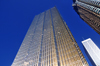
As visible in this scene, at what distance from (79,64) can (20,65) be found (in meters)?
27.9

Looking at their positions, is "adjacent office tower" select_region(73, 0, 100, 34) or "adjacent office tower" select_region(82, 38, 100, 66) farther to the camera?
"adjacent office tower" select_region(82, 38, 100, 66)

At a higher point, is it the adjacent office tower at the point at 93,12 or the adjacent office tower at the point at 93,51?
the adjacent office tower at the point at 93,12

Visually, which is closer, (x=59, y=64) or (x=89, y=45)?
(x=59, y=64)

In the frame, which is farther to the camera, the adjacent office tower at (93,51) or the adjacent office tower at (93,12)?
the adjacent office tower at (93,51)

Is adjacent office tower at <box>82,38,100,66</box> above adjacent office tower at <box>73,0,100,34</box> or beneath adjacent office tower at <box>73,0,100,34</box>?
beneath

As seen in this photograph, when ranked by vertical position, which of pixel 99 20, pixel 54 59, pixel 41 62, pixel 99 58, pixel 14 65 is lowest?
pixel 99 58

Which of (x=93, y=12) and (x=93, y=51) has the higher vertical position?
(x=93, y=12)

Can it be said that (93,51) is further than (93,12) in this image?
Yes

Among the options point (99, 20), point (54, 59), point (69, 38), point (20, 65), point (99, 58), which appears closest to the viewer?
point (54, 59)

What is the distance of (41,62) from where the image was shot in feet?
129

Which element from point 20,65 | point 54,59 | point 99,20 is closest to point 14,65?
point 20,65

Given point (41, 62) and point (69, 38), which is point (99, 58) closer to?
point (69, 38)

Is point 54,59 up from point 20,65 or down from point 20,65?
up

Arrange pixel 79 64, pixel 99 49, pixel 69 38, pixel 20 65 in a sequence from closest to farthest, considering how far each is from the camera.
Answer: pixel 79 64 < pixel 20 65 < pixel 69 38 < pixel 99 49
